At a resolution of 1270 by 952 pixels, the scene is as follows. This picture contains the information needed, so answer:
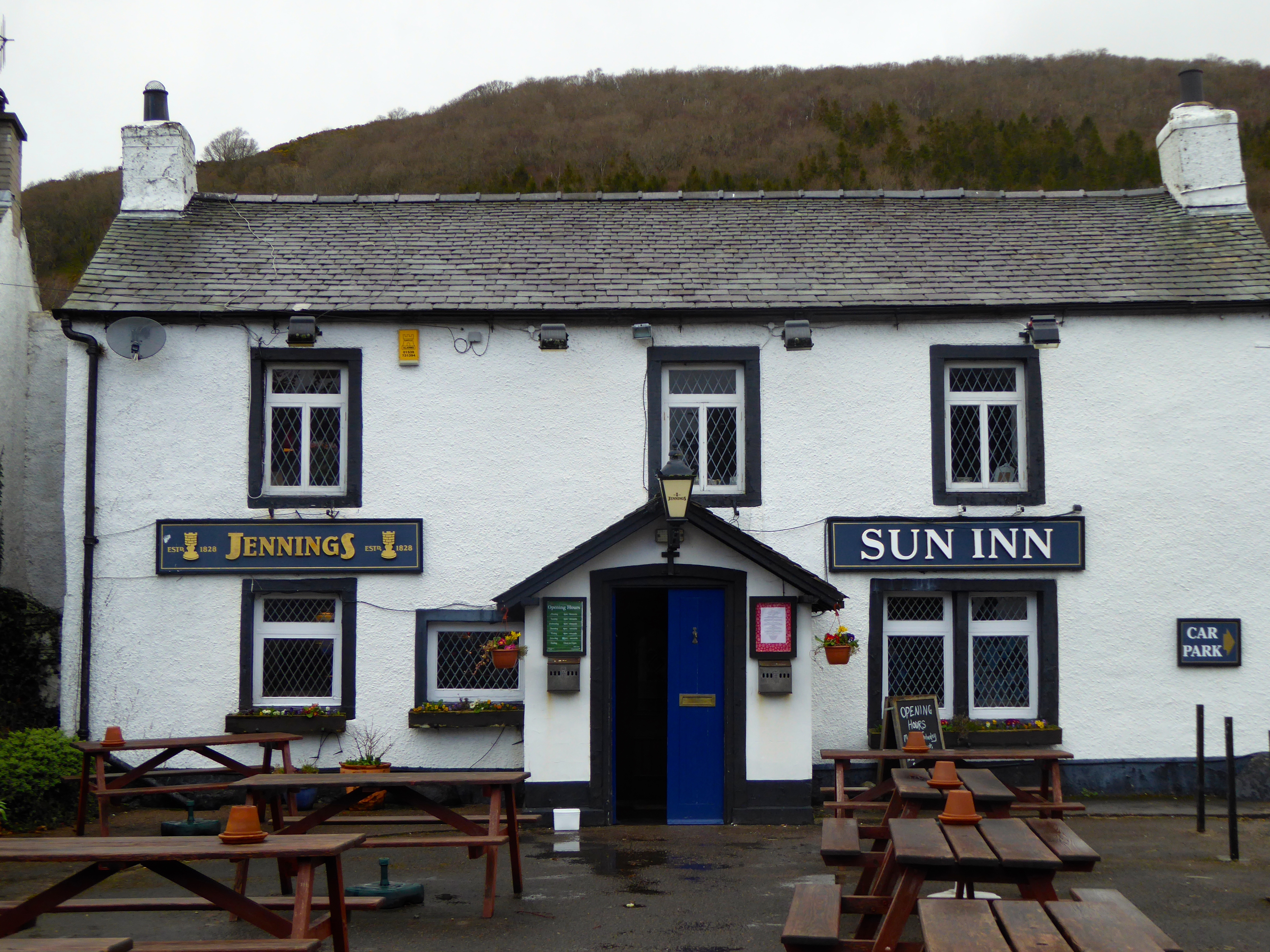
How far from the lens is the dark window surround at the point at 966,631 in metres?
11.5

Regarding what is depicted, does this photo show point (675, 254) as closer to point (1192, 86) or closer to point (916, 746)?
point (916, 746)

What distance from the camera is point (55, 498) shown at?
13883 mm

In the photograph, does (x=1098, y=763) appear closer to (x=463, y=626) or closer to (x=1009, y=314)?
(x=1009, y=314)

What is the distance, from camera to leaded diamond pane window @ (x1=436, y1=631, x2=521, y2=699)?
1170 centimetres

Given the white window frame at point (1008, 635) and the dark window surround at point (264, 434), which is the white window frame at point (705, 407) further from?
the dark window surround at point (264, 434)

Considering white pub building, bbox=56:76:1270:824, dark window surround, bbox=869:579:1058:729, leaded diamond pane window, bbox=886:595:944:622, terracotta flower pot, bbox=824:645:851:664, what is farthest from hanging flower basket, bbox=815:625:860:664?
leaded diamond pane window, bbox=886:595:944:622

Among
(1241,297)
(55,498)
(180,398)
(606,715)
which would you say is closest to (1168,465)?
(1241,297)

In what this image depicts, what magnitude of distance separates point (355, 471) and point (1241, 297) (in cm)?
898

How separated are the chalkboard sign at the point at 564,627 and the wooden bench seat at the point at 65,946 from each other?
6426 millimetres

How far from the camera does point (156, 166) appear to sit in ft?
44.8

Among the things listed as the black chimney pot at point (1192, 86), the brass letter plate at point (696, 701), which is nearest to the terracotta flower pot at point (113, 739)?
the brass letter plate at point (696, 701)

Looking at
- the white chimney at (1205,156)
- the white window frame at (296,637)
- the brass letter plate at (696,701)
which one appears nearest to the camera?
the brass letter plate at (696,701)

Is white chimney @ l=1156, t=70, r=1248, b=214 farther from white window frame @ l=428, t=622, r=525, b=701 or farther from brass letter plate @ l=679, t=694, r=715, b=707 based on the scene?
white window frame @ l=428, t=622, r=525, b=701

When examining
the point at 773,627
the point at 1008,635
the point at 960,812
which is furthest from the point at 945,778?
the point at 1008,635
